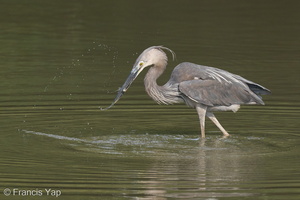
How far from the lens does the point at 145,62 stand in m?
12.6

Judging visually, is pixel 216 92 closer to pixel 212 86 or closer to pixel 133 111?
pixel 212 86

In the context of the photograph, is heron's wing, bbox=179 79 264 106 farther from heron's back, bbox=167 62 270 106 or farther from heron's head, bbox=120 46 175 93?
heron's head, bbox=120 46 175 93

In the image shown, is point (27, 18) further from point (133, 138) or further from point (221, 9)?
point (133, 138)

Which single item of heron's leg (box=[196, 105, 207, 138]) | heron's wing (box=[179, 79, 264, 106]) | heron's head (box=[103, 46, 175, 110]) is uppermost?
heron's head (box=[103, 46, 175, 110])

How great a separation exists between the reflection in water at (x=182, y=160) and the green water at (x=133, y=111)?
0.04ft

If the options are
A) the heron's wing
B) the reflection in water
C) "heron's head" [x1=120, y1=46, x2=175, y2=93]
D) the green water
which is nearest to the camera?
the reflection in water

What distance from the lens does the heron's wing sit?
12633 mm

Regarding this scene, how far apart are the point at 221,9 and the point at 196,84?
46.8ft

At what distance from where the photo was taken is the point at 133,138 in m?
12.4

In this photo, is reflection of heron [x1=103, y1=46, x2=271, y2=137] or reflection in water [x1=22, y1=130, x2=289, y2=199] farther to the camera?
→ reflection of heron [x1=103, y1=46, x2=271, y2=137]

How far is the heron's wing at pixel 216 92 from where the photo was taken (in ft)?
41.4

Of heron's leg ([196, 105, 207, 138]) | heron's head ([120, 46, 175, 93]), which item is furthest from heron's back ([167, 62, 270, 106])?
heron's head ([120, 46, 175, 93])

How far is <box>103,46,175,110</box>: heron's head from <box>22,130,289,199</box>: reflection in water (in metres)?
0.65

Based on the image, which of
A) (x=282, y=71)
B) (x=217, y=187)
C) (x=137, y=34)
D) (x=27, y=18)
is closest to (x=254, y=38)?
(x=137, y=34)
